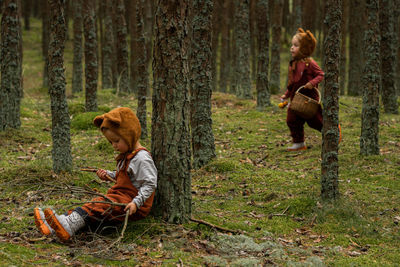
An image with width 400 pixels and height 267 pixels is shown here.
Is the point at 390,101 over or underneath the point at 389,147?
over

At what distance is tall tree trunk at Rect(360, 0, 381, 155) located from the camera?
23.6 ft

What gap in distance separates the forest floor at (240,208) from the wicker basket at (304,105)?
0.87 m

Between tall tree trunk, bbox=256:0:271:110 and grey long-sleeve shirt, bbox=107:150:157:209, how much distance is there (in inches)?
315

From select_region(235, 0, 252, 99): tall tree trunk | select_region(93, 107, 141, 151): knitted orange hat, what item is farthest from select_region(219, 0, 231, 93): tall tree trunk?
select_region(93, 107, 141, 151): knitted orange hat

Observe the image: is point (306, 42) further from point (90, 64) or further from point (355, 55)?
point (355, 55)

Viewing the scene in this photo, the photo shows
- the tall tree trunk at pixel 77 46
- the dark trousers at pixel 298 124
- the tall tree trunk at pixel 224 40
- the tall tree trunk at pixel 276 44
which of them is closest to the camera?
the dark trousers at pixel 298 124

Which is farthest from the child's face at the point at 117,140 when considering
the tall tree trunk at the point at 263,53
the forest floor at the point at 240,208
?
the tall tree trunk at the point at 263,53

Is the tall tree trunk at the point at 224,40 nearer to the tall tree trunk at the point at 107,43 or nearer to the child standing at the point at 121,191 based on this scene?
the tall tree trunk at the point at 107,43

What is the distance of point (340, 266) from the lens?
4074mm

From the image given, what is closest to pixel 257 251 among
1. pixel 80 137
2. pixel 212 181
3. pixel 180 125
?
pixel 180 125

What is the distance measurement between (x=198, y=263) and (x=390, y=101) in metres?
9.60

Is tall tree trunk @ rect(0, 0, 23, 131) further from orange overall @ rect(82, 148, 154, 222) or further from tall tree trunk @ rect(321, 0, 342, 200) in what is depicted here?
tall tree trunk @ rect(321, 0, 342, 200)

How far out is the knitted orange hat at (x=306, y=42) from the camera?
8156 mm

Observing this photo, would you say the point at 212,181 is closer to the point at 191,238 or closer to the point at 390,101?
the point at 191,238
